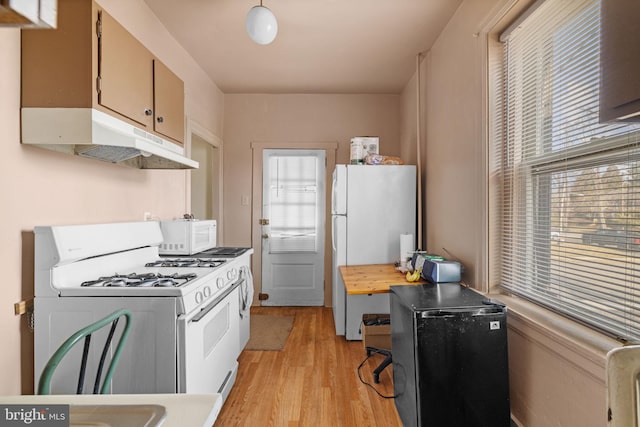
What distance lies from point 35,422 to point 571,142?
193cm

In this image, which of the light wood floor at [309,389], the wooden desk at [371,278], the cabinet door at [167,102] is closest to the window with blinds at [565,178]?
the wooden desk at [371,278]

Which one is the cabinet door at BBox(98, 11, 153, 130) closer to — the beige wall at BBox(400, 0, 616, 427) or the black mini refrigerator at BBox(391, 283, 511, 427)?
the black mini refrigerator at BBox(391, 283, 511, 427)

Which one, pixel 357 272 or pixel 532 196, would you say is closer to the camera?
pixel 532 196

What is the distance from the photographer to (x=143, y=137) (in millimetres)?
1725

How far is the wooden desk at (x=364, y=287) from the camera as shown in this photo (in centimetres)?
212

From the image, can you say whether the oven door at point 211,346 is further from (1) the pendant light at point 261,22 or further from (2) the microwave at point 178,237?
(1) the pendant light at point 261,22

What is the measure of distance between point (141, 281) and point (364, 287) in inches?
51.1

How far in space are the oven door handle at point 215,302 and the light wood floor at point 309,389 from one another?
682mm

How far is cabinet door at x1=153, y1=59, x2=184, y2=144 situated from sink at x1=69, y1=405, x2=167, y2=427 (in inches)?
66.4

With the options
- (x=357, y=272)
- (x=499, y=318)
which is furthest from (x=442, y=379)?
(x=357, y=272)

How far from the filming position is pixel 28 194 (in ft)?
4.61

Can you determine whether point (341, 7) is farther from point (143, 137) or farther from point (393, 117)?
point (393, 117)

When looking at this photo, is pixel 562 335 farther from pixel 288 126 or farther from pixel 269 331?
pixel 288 126

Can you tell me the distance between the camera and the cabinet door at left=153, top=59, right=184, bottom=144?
6.42 ft
